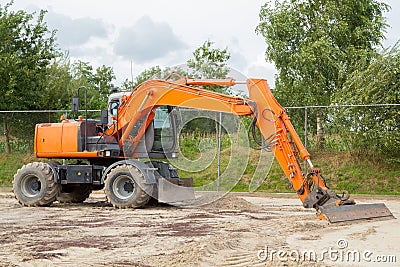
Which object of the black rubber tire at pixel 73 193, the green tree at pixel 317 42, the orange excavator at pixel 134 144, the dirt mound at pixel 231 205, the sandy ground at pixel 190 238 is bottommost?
the sandy ground at pixel 190 238

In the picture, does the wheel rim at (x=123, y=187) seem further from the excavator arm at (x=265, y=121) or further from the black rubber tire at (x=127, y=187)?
the excavator arm at (x=265, y=121)

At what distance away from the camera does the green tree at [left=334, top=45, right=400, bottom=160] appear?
17938 mm

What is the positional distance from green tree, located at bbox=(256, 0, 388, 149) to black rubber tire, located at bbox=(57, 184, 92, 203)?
39.3ft

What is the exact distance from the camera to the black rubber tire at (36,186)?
48.1 feet

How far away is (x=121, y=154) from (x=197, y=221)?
11.3 ft

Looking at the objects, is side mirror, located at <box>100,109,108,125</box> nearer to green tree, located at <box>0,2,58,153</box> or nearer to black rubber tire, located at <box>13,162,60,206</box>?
black rubber tire, located at <box>13,162,60,206</box>

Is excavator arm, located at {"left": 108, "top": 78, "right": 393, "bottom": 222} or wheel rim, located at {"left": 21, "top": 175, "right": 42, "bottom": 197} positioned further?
wheel rim, located at {"left": 21, "top": 175, "right": 42, "bottom": 197}

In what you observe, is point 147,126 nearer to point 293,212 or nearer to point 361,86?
point 293,212

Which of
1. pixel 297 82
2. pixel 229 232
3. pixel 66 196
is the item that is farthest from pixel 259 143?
pixel 297 82

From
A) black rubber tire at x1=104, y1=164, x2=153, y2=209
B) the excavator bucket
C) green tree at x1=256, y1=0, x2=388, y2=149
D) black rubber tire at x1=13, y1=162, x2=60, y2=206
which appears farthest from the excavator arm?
green tree at x1=256, y1=0, x2=388, y2=149

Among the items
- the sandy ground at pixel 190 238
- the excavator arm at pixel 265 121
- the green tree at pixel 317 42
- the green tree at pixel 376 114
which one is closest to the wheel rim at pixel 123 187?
the sandy ground at pixel 190 238

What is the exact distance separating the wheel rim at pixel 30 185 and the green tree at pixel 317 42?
43.0 feet

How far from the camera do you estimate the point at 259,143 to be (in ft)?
41.1

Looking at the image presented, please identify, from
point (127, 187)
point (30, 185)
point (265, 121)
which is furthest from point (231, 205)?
point (30, 185)
